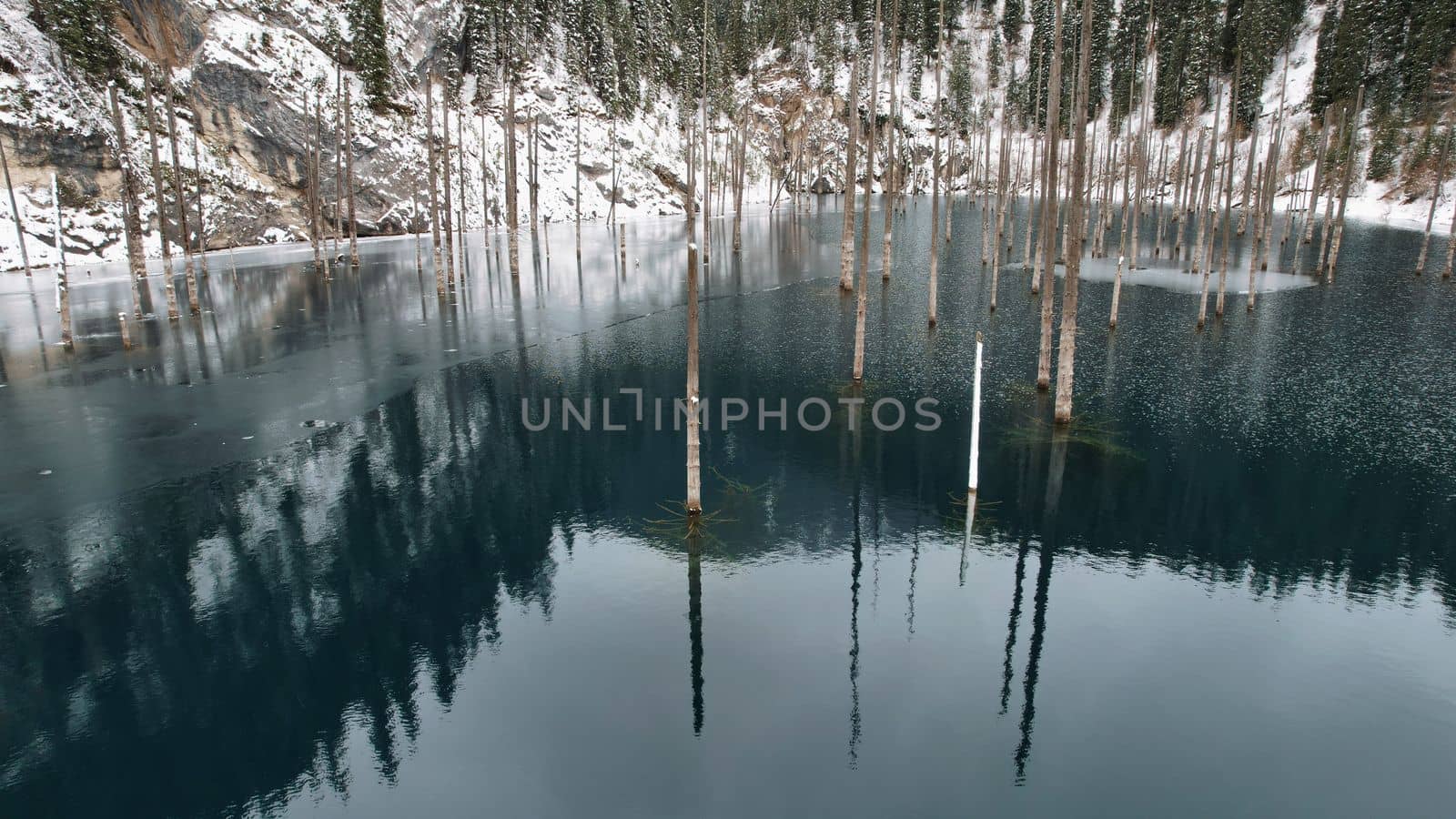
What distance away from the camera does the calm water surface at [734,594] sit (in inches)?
430

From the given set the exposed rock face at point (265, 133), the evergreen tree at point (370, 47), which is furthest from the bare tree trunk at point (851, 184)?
the evergreen tree at point (370, 47)

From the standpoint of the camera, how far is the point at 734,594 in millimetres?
15555

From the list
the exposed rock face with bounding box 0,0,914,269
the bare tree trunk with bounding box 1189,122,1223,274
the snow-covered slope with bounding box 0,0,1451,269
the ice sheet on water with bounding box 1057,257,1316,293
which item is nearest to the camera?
the bare tree trunk with bounding box 1189,122,1223,274

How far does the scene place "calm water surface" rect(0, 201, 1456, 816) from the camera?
35.8 ft

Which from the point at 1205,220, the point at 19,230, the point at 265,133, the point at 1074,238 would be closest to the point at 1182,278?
the point at 1205,220

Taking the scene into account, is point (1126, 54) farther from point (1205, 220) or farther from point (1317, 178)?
point (1205, 220)

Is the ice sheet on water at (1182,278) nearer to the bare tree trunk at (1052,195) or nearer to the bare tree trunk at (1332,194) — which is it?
the bare tree trunk at (1332,194)

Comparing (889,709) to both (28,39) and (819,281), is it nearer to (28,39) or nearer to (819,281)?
(819,281)

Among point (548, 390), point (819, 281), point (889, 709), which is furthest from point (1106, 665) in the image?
point (819, 281)

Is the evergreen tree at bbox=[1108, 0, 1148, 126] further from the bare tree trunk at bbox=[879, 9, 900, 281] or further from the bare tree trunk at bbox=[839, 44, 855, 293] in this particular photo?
the bare tree trunk at bbox=[839, 44, 855, 293]

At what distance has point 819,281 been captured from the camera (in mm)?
52531

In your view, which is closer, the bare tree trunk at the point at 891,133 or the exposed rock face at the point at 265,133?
the bare tree trunk at the point at 891,133

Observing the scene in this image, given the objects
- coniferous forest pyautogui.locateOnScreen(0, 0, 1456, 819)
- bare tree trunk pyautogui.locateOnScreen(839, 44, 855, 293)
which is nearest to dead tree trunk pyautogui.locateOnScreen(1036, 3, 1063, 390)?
coniferous forest pyautogui.locateOnScreen(0, 0, 1456, 819)

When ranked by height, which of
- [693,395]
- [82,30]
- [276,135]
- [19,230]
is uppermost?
[82,30]
